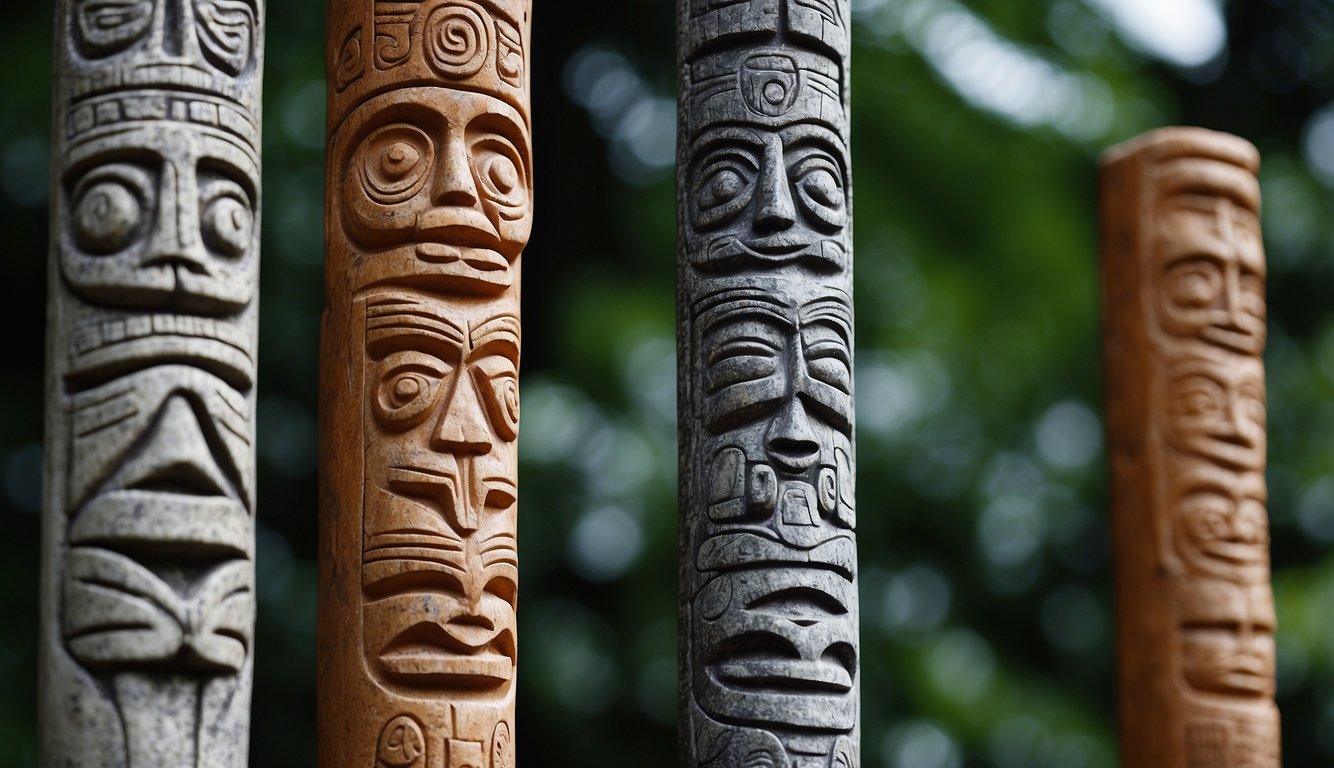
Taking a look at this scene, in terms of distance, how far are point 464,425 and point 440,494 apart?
0.25 meters

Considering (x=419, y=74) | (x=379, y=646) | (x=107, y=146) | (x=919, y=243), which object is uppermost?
(x=919, y=243)

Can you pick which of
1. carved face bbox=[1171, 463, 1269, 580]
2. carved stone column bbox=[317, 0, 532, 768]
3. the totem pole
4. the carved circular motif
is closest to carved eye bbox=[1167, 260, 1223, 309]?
carved face bbox=[1171, 463, 1269, 580]

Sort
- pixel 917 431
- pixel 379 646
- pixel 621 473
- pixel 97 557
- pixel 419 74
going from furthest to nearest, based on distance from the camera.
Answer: pixel 917 431 < pixel 621 473 < pixel 419 74 < pixel 379 646 < pixel 97 557

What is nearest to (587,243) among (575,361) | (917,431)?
(575,361)

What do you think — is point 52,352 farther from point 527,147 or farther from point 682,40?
point 682,40

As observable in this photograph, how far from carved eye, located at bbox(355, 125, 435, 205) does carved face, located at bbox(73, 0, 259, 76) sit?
72 centimetres

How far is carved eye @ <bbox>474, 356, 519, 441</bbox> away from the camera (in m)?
6.47

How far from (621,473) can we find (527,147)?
3496 mm

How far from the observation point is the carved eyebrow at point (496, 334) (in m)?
6.49

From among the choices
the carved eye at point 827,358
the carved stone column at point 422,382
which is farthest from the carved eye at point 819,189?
the carved stone column at point 422,382

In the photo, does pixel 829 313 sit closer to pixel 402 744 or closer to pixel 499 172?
pixel 499 172

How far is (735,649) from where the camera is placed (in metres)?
6.67

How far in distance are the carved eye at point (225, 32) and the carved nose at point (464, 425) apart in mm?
1273

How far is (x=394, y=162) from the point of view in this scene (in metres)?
6.58
